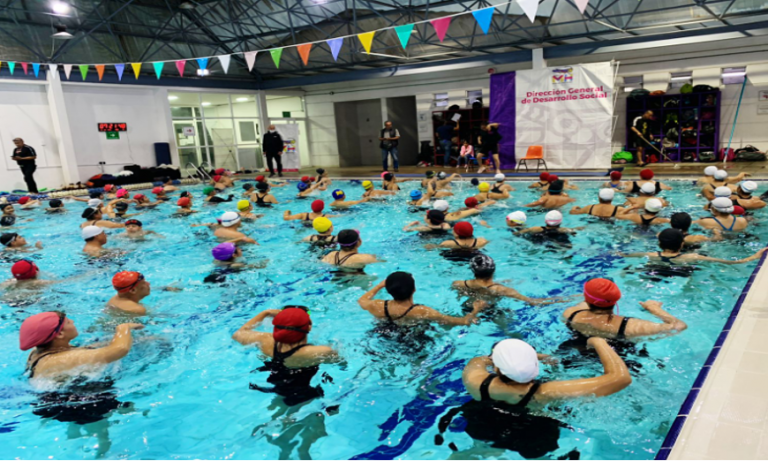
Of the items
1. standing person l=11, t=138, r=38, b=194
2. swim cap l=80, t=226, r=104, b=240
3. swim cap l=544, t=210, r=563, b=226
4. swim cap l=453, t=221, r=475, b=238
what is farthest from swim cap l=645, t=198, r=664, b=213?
standing person l=11, t=138, r=38, b=194

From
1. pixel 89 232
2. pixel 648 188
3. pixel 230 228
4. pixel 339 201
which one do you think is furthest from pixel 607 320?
pixel 339 201

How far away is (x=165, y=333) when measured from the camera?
5250 mm

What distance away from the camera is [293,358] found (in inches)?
151

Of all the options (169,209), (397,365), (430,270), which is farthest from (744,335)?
(169,209)

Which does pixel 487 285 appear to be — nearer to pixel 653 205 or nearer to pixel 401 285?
pixel 401 285

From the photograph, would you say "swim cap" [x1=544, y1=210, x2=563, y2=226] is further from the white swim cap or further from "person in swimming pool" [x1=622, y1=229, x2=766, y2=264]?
the white swim cap

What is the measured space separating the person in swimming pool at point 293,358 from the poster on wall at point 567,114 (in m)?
14.5

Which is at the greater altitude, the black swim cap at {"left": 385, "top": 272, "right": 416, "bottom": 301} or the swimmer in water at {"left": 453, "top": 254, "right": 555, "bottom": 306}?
the black swim cap at {"left": 385, "top": 272, "right": 416, "bottom": 301}

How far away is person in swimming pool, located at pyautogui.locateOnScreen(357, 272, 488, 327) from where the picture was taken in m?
4.38

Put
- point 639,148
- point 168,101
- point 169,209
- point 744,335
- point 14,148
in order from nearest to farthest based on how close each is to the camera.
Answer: point 744,335, point 169,209, point 639,148, point 14,148, point 168,101

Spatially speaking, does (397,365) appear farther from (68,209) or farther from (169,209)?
(68,209)

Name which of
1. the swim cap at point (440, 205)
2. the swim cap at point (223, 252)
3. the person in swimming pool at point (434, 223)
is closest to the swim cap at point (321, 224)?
Answer: the swim cap at point (223, 252)

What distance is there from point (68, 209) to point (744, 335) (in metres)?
16.3

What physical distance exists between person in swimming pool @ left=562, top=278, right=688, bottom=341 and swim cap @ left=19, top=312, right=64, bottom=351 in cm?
423
